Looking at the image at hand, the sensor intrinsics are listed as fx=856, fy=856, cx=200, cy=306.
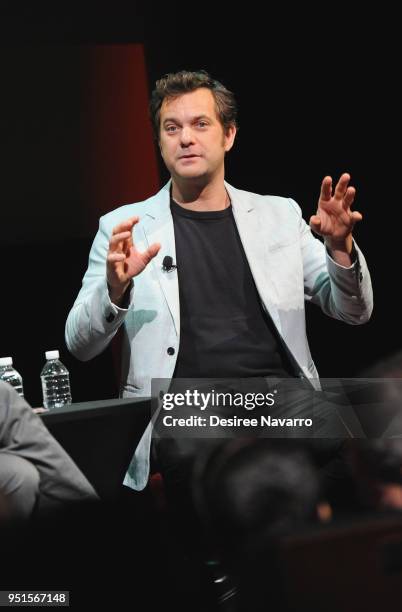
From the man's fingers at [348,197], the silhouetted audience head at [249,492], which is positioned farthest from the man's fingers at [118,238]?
the silhouetted audience head at [249,492]

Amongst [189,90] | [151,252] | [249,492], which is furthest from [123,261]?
[249,492]

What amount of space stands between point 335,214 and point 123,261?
2.07 ft

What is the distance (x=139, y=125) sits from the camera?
373cm

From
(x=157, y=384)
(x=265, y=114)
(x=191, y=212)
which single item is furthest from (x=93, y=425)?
(x=265, y=114)

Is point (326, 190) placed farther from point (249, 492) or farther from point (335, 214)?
point (249, 492)

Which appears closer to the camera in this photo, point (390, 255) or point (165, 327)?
point (165, 327)

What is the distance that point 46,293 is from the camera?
141 inches

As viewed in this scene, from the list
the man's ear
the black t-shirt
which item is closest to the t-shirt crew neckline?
the black t-shirt

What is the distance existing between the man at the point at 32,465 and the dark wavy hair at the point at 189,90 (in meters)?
1.57

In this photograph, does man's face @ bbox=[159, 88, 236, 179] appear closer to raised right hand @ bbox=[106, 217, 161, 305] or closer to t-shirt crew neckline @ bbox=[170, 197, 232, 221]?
t-shirt crew neckline @ bbox=[170, 197, 232, 221]

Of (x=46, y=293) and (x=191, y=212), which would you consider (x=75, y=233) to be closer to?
(x=46, y=293)

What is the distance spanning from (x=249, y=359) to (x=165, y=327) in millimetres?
279

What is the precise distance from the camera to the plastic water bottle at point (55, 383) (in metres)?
3.40

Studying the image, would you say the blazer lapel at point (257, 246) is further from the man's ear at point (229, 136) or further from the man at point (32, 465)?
the man at point (32, 465)
